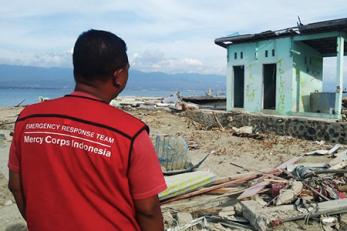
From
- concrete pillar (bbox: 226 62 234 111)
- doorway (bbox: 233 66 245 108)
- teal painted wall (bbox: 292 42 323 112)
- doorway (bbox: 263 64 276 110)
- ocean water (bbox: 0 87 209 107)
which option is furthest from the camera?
ocean water (bbox: 0 87 209 107)

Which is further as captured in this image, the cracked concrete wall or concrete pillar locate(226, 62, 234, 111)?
concrete pillar locate(226, 62, 234, 111)

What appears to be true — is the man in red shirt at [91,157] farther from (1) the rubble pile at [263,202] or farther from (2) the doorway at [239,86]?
(2) the doorway at [239,86]

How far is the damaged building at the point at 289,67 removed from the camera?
15539 millimetres

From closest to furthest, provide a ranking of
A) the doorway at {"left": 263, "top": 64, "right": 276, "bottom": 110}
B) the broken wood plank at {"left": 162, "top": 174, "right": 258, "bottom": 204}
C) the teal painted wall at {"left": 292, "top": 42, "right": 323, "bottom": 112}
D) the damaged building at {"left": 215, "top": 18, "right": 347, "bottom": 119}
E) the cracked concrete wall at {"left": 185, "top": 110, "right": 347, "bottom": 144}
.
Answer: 1. the broken wood plank at {"left": 162, "top": 174, "right": 258, "bottom": 204}
2. the cracked concrete wall at {"left": 185, "top": 110, "right": 347, "bottom": 144}
3. the damaged building at {"left": 215, "top": 18, "right": 347, "bottom": 119}
4. the teal painted wall at {"left": 292, "top": 42, "right": 323, "bottom": 112}
5. the doorway at {"left": 263, "top": 64, "right": 276, "bottom": 110}

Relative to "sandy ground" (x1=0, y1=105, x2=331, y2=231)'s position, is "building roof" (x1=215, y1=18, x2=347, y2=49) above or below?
above

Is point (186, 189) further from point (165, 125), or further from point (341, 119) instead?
point (165, 125)

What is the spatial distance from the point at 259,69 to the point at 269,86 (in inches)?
76.8

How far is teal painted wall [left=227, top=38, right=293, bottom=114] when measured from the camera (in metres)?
17.1

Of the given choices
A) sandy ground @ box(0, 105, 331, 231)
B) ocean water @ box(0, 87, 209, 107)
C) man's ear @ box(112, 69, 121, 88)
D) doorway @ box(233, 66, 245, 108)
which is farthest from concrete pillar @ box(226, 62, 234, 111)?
ocean water @ box(0, 87, 209, 107)

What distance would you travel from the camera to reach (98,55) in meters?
1.99

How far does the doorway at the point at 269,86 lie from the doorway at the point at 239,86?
49.7 inches

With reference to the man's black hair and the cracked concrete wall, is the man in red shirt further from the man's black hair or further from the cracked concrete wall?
the cracked concrete wall

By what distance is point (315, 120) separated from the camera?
1527 cm

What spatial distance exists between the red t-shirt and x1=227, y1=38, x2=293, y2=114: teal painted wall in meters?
15.9
